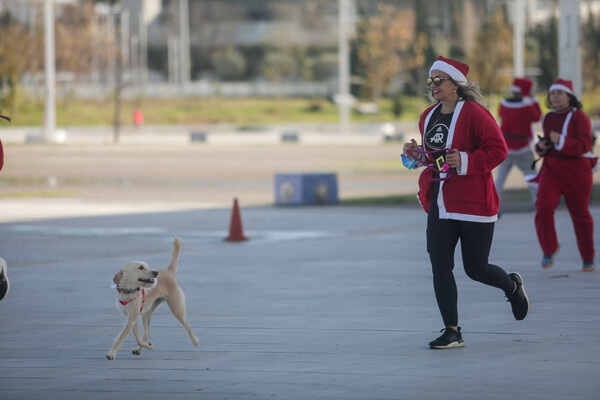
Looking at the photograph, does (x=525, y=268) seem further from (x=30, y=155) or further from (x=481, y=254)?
(x=30, y=155)

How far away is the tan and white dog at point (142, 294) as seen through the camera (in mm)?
7391

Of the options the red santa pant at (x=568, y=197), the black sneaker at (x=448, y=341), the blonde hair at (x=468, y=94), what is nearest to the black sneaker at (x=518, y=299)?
the black sneaker at (x=448, y=341)

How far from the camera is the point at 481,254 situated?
7.95 meters

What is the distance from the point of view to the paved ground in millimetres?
6785

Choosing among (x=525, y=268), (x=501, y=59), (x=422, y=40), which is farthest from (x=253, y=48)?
(x=525, y=268)

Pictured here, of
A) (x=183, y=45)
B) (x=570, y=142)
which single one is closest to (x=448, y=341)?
(x=570, y=142)

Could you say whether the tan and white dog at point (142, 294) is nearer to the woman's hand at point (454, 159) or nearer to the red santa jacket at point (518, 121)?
the woman's hand at point (454, 159)

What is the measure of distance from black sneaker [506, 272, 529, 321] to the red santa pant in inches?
132

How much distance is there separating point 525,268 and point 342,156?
2406 cm

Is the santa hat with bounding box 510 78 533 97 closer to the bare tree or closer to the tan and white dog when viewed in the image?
the tan and white dog

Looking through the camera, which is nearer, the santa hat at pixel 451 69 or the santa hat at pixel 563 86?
the santa hat at pixel 451 69

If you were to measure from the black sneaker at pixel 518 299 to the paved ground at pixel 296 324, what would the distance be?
0.41ft

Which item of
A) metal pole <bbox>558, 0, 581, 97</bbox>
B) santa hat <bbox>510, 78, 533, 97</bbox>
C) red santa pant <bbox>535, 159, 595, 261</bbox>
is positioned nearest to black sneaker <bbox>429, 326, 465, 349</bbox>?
red santa pant <bbox>535, 159, 595, 261</bbox>

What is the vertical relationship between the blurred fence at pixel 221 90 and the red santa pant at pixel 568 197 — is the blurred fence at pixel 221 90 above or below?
above
